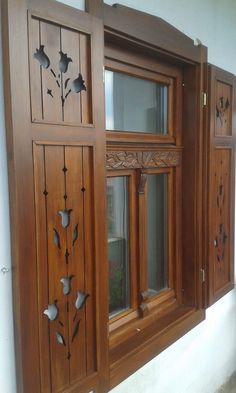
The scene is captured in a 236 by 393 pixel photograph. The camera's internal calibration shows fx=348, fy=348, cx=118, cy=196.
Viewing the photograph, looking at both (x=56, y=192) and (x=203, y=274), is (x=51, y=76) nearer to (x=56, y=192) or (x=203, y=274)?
(x=56, y=192)

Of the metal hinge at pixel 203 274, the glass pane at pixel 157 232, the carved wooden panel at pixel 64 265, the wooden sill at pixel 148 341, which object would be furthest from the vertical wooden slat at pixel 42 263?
the metal hinge at pixel 203 274

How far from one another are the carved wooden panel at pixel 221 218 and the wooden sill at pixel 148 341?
0.88ft

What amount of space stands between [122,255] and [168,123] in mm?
699

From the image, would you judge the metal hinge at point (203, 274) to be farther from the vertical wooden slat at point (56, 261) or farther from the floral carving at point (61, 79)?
the floral carving at point (61, 79)

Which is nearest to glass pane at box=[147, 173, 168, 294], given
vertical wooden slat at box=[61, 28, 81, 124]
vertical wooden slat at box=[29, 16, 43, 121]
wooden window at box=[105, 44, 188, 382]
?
wooden window at box=[105, 44, 188, 382]

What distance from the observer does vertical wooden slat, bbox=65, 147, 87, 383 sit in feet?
3.66

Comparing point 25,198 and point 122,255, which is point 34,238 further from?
point 122,255

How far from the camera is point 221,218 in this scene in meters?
1.98

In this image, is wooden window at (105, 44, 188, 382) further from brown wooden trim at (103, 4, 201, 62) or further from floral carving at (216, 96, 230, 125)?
floral carving at (216, 96, 230, 125)

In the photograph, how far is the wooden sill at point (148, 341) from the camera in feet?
4.50

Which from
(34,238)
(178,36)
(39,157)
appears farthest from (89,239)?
(178,36)

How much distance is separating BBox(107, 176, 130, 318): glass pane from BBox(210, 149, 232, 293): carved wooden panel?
0.56m

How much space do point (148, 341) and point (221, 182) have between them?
95cm

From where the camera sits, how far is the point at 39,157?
101 cm
